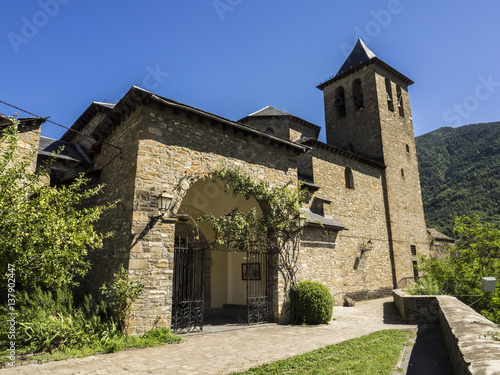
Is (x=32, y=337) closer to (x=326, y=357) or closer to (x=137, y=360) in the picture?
(x=137, y=360)

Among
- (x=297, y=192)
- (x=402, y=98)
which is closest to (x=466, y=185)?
(x=402, y=98)

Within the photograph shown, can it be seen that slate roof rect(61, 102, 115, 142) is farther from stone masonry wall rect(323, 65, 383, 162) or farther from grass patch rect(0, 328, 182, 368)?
stone masonry wall rect(323, 65, 383, 162)

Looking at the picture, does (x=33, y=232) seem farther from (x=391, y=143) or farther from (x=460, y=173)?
(x=460, y=173)

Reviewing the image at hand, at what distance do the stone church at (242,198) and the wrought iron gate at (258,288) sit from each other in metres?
0.04

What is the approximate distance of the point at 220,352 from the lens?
248 inches

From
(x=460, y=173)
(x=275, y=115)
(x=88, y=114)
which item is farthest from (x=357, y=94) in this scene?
(x=460, y=173)

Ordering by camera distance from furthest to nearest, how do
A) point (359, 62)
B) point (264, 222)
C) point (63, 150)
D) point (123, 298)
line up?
1. point (359, 62)
2. point (63, 150)
3. point (264, 222)
4. point (123, 298)

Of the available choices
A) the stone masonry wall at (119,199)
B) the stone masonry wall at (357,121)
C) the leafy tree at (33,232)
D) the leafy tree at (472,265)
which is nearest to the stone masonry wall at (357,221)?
the stone masonry wall at (357,121)

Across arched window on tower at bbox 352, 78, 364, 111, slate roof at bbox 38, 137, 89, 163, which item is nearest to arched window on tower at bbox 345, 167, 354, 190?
arched window on tower at bbox 352, 78, 364, 111

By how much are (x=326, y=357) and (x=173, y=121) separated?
20.5 ft

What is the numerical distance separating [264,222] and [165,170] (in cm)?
341

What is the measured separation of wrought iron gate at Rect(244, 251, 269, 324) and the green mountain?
92.4 ft

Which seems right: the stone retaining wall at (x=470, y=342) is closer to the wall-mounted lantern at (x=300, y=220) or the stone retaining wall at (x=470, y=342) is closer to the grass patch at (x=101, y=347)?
the wall-mounted lantern at (x=300, y=220)

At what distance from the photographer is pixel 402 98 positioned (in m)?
23.8
